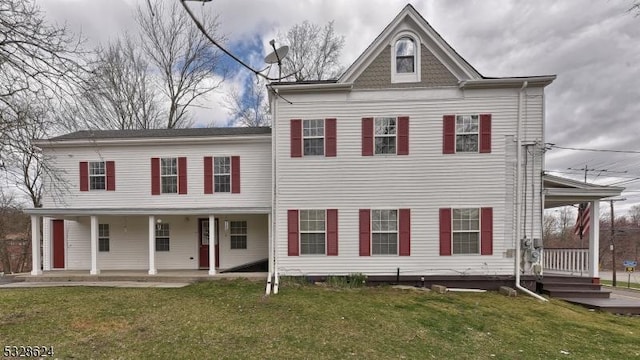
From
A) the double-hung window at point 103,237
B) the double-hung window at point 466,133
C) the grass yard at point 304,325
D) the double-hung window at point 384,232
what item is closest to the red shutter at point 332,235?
the double-hung window at point 384,232

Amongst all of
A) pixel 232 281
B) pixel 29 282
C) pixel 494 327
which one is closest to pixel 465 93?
pixel 494 327

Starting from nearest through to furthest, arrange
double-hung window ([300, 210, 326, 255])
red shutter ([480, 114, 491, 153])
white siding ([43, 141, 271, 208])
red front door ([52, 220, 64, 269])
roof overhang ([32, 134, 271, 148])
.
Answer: red shutter ([480, 114, 491, 153])
double-hung window ([300, 210, 326, 255])
roof overhang ([32, 134, 271, 148])
white siding ([43, 141, 271, 208])
red front door ([52, 220, 64, 269])

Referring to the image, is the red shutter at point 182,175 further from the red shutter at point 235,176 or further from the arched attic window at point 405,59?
the arched attic window at point 405,59

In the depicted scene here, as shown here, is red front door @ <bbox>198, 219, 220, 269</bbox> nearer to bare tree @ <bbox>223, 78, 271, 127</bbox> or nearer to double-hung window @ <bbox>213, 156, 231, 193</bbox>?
double-hung window @ <bbox>213, 156, 231, 193</bbox>

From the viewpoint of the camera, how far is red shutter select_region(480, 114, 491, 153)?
9.83 m

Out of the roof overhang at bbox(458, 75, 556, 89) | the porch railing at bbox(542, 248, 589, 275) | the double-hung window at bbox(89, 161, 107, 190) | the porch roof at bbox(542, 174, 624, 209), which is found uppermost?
the roof overhang at bbox(458, 75, 556, 89)

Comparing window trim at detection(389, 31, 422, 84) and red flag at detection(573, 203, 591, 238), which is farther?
red flag at detection(573, 203, 591, 238)

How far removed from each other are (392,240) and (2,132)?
963 centimetres

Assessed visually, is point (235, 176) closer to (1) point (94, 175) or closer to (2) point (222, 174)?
(2) point (222, 174)

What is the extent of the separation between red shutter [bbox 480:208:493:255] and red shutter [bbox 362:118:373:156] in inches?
168

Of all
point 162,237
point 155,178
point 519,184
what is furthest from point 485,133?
point 162,237

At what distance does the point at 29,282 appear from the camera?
10.5 metres

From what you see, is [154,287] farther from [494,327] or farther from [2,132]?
[494,327]

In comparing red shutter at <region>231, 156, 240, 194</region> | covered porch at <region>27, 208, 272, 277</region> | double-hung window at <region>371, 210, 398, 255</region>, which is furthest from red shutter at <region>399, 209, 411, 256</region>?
red shutter at <region>231, 156, 240, 194</region>
